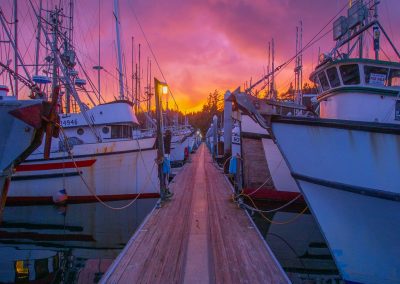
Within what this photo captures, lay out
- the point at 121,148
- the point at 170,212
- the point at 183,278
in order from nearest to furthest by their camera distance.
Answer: the point at 183,278 → the point at 170,212 → the point at 121,148

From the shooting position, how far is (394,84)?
24.9 ft

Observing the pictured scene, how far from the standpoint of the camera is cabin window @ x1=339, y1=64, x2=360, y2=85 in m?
7.56

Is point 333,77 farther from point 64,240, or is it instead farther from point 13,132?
point 64,240

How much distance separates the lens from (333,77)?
319 inches

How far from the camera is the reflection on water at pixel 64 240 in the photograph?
818cm

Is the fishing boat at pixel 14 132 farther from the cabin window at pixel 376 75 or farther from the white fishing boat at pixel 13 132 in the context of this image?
the cabin window at pixel 376 75

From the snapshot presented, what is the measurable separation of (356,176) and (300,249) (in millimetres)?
4348

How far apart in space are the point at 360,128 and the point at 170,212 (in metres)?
5.07

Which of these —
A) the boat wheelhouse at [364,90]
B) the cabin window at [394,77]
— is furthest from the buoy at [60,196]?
the cabin window at [394,77]

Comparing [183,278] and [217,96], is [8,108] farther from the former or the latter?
[217,96]

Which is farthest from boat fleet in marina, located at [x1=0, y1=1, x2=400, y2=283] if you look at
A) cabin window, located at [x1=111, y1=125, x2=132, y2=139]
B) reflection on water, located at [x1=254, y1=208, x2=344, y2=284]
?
cabin window, located at [x1=111, y1=125, x2=132, y2=139]

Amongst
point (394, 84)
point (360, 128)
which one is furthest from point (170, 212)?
point (394, 84)

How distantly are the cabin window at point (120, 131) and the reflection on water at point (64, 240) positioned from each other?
3625mm

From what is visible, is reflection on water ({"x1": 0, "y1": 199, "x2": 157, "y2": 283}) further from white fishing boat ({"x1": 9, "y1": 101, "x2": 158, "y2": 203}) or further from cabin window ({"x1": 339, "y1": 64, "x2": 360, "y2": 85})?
cabin window ({"x1": 339, "y1": 64, "x2": 360, "y2": 85})
